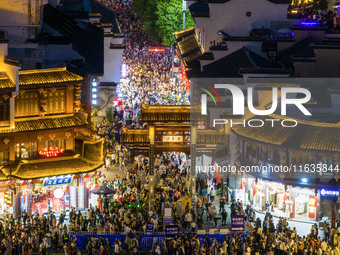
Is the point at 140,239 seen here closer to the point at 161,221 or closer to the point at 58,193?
the point at 161,221

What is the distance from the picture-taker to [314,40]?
81500 mm

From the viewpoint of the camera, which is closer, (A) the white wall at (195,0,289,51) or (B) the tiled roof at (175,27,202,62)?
(A) the white wall at (195,0,289,51)

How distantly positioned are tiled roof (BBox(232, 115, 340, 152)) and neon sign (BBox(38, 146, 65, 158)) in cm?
1501

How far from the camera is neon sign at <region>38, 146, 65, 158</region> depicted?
6831cm

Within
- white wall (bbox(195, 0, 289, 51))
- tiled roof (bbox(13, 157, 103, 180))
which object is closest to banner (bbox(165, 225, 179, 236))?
tiled roof (bbox(13, 157, 103, 180))

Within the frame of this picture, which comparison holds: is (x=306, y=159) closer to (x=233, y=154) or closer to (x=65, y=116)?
(x=233, y=154)

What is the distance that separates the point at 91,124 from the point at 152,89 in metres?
37.4

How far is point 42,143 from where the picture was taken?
224ft

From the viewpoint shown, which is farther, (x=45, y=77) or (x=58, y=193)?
(x=58, y=193)

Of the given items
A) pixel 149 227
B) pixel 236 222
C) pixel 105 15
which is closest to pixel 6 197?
pixel 149 227

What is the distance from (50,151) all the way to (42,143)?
3.17 feet

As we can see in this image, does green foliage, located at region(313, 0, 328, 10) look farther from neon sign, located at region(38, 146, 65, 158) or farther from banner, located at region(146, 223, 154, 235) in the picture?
banner, located at region(146, 223, 154, 235)

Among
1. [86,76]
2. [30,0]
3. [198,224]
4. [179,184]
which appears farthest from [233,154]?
[30,0]

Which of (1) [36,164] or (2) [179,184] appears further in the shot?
(2) [179,184]
